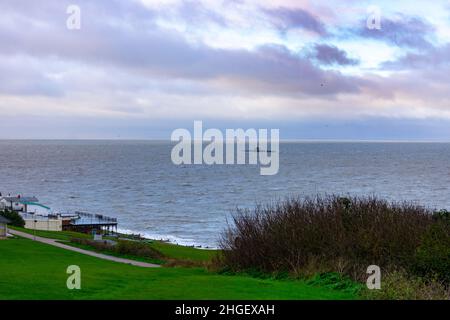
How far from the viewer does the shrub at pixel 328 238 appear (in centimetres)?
1733

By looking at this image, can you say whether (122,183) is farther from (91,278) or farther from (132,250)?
(91,278)

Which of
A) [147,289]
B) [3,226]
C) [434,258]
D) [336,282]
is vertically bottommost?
[3,226]

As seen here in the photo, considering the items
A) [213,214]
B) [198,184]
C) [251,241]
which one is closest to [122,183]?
[198,184]

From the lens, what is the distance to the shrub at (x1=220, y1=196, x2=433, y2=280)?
56.9 feet

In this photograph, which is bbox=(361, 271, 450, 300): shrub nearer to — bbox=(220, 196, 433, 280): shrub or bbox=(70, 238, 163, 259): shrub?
bbox=(220, 196, 433, 280): shrub

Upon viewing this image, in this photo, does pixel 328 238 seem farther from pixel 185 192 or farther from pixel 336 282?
pixel 185 192

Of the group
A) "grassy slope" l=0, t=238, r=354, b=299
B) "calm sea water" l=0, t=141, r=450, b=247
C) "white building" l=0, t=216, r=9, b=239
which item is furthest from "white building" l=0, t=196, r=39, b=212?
"grassy slope" l=0, t=238, r=354, b=299

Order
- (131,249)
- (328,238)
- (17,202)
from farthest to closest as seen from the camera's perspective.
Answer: (17,202) → (131,249) → (328,238)

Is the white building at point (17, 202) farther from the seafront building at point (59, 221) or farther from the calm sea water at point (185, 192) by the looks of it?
the calm sea water at point (185, 192)

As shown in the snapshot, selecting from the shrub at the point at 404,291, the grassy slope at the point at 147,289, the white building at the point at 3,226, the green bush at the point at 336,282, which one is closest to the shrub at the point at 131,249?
the white building at the point at 3,226

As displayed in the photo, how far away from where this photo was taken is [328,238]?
18500mm

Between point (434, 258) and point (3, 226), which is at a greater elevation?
point (434, 258)

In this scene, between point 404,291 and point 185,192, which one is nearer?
point 404,291

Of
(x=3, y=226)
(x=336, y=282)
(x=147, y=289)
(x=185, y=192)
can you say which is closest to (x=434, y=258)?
(x=336, y=282)
